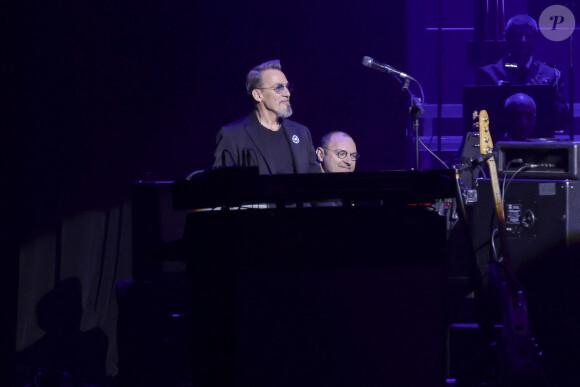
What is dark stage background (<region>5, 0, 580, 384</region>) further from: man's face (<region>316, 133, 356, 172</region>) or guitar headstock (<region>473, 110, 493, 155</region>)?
guitar headstock (<region>473, 110, 493, 155</region>)

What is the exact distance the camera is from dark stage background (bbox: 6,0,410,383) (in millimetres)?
4395

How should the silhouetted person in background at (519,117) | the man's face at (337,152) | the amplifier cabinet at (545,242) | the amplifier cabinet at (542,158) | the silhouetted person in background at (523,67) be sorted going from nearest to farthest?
the amplifier cabinet at (545,242) → the amplifier cabinet at (542,158) → the man's face at (337,152) → the silhouetted person in background at (519,117) → the silhouetted person in background at (523,67)

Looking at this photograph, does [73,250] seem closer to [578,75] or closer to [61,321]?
[61,321]

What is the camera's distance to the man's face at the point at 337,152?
208 inches

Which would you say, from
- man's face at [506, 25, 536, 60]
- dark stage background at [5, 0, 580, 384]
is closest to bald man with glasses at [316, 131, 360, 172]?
dark stage background at [5, 0, 580, 384]

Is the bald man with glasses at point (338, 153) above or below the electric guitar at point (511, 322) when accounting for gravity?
above

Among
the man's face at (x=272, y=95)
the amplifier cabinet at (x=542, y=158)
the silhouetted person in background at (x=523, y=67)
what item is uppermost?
the silhouetted person in background at (x=523, y=67)

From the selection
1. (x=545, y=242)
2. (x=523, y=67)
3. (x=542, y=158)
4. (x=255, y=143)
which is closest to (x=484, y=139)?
(x=542, y=158)

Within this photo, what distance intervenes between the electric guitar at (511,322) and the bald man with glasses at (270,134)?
1.13 meters

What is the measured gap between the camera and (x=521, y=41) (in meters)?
7.53

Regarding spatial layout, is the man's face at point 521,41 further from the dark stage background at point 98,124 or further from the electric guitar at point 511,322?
the electric guitar at point 511,322

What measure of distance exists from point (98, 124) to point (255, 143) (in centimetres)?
127

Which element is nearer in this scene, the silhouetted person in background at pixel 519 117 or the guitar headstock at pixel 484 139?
the guitar headstock at pixel 484 139

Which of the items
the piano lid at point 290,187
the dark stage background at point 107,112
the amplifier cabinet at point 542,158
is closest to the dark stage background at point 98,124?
the dark stage background at point 107,112
